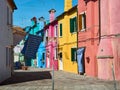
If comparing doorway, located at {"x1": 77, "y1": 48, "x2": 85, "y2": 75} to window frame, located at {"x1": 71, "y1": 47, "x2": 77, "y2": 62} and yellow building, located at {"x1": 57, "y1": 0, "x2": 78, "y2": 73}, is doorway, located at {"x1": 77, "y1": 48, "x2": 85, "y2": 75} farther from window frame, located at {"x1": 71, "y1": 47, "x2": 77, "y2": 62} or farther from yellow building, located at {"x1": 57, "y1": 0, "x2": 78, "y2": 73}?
window frame, located at {"x1": 71, "y1": 47, "x2": 77, "y2": 62}

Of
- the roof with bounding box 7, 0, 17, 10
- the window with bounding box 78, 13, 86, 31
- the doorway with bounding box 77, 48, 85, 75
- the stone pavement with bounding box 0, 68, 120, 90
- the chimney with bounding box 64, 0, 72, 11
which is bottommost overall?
the stone pavement with bounding box 0, 68, 120, 90

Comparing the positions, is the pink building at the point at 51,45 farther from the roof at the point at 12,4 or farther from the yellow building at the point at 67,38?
the roof at the point at 12,4

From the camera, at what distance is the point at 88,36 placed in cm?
2970

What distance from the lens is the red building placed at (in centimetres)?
2842

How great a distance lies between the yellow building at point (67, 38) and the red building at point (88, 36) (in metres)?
3.14

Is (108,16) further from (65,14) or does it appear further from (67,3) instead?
(67,3)

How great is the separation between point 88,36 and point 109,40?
4710 mm

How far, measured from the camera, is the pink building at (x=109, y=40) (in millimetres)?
24312

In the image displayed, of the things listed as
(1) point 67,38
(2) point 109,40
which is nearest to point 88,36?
(2) point 109,40

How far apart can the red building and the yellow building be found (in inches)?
124

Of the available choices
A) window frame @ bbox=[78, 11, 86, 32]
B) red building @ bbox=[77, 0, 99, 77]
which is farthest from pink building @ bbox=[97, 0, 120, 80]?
window frame @ bbox=[78, 11, 86, 32]

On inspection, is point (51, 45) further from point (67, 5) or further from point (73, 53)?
point (73, 53)

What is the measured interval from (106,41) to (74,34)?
10.7 metres

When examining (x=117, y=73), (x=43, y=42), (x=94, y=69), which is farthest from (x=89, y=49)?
(x=43, y=42)
